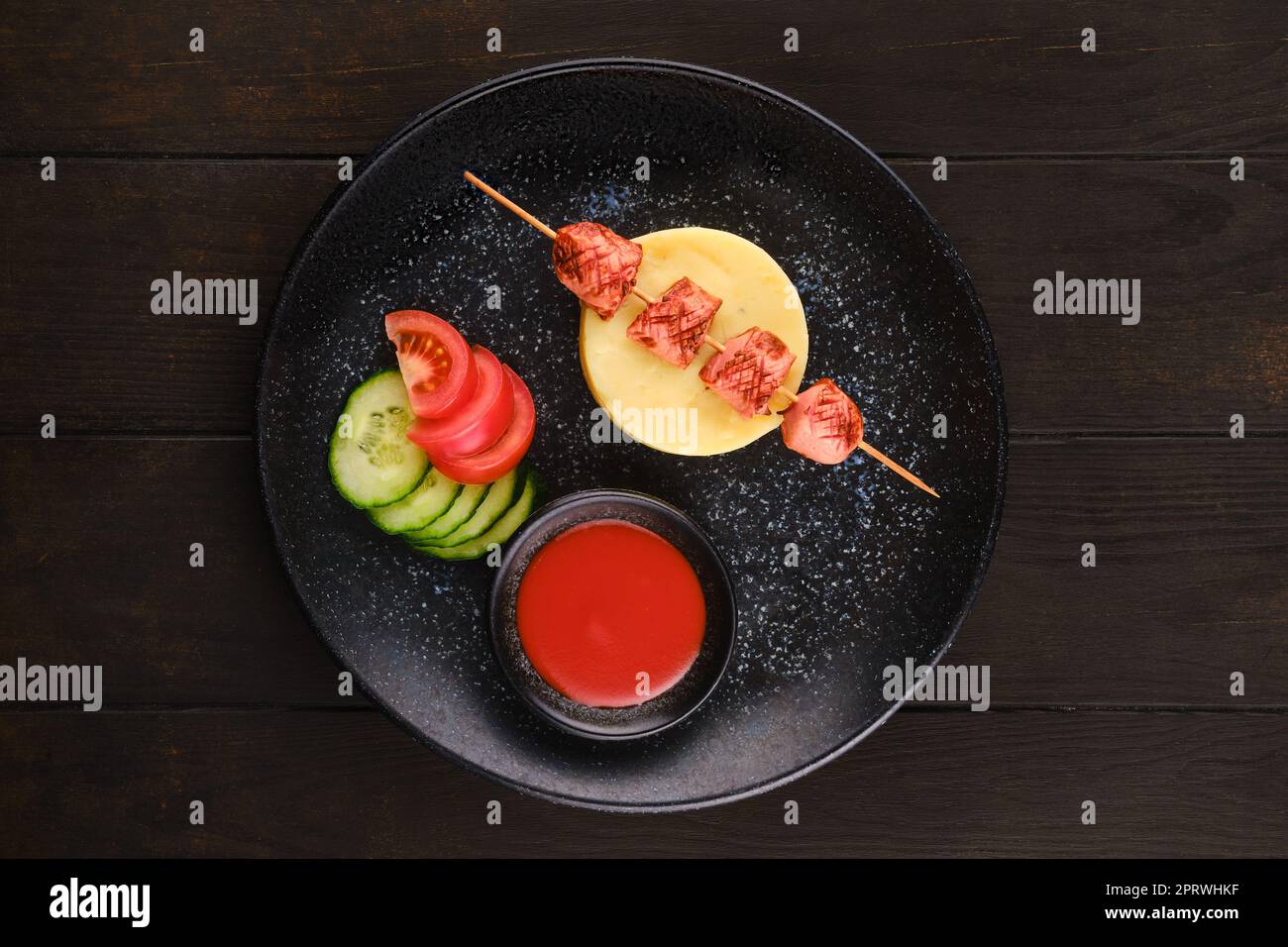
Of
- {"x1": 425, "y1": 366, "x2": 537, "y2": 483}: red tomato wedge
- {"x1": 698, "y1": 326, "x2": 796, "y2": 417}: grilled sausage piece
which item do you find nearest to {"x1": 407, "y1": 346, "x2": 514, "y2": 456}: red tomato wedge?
{"x1": 425, "y1": 366, "x2": 537, "y2": 483}: red tomato wedge

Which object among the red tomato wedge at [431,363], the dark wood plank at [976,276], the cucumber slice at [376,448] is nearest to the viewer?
the red tomato wedge at [431,363]

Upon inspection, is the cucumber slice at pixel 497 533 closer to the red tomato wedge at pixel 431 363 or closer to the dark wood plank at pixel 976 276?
the red tomato wedge at pixel 431 363

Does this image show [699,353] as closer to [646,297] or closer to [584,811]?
[646,297]

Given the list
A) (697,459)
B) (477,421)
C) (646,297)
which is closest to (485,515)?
(477,421)

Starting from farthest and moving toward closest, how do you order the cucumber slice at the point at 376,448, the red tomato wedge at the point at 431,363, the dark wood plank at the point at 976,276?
the dark wood plank at the point at 976,276 < the cucumber slice at the point at 376,448 < the red tomato wedge at the point at 431,363

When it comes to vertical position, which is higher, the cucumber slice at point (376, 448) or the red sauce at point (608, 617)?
the cucumber slice at point (376, 448)

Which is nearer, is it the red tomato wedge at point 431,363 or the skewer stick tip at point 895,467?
the red tomato wedge at point 431,363

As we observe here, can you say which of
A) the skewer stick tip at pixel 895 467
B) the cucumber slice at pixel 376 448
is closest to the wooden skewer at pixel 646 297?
the skewer stick tip at pixel 895 467

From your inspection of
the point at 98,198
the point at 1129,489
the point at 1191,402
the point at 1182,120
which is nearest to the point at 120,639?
the point at 98,198
